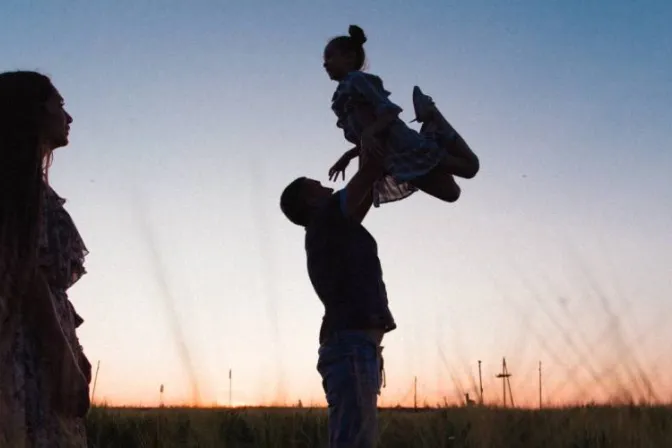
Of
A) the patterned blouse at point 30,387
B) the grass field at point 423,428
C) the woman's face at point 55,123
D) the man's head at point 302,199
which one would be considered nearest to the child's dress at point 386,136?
the man's head at point 302,199

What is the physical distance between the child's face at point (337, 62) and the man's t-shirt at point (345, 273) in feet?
1.50

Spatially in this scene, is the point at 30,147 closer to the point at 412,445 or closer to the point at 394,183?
the point at 394,183

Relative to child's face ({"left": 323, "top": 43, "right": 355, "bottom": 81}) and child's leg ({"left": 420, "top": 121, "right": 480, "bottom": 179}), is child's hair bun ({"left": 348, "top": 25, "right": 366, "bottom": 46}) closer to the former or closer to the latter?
child's face ({"left": 323, "top": 43, "right": 355, "bottom": 81})

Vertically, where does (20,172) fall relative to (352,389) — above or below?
above

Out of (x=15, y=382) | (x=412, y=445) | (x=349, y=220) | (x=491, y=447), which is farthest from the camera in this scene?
(x=412, y=445)

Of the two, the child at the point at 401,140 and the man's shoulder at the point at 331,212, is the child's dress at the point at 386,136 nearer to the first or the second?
the child at the point at 401,140

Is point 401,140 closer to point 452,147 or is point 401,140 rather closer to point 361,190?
point 452,147

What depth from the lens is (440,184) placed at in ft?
9.57

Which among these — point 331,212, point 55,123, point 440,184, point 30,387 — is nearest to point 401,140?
point 440,184

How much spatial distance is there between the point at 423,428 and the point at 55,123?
3150 mm

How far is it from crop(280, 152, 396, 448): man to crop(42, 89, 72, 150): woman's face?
0.94 meters

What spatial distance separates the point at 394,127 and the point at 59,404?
1.35m

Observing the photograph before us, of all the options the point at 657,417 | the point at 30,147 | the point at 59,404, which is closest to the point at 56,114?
the point at 30,147

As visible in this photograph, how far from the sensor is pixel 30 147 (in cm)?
297
